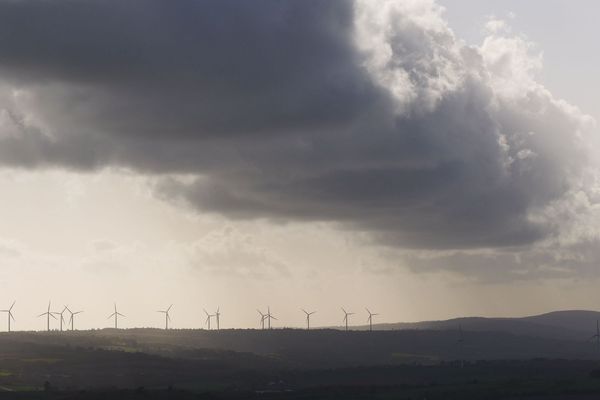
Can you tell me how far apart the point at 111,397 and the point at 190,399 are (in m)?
13.7

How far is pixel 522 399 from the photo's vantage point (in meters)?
200

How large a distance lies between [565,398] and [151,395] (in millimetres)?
73673

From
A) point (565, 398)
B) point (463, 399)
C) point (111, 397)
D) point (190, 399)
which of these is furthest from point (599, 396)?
point (111, 397)

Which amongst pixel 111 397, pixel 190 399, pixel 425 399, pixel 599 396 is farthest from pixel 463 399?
pixel 111 397

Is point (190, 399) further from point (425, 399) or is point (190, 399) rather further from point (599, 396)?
point (599, 396)

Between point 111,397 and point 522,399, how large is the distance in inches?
2876

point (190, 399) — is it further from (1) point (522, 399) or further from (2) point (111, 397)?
(1) point (522, 399)

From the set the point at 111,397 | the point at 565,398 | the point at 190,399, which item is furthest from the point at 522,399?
the point at 111,397

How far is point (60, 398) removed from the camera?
7840 inches

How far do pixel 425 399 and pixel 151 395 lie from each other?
48800 millimetres

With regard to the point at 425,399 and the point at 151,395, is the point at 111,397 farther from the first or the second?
the point at 425,399

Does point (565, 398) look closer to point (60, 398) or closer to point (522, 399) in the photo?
point (522, 399)

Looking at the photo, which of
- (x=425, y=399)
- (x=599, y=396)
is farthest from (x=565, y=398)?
(x=425, y=399)

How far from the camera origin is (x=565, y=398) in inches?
7795
